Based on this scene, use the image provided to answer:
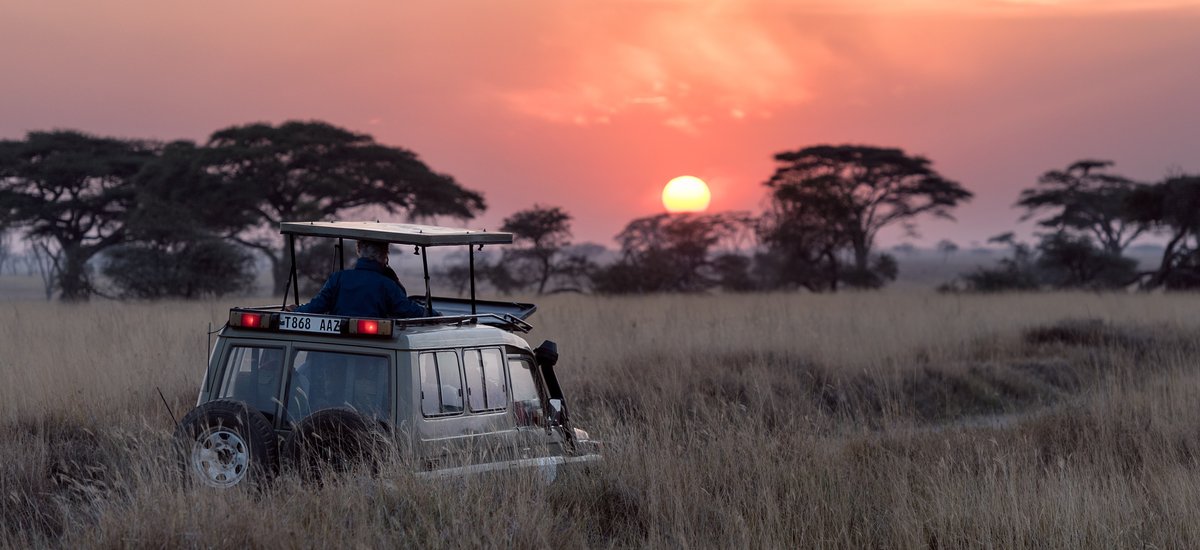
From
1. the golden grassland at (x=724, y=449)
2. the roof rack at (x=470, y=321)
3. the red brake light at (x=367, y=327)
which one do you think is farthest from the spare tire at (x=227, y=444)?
the roof rack at (x=470, y=321)

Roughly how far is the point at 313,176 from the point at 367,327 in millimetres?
30614

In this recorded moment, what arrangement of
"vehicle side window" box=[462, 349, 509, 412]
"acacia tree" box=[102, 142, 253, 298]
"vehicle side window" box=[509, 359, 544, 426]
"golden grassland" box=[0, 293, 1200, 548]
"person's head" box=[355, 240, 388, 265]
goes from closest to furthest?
"golden grassland" box=[0, 293, 1200, 548], "vehicle side window" box=[462, 349, 509, 412], "vehicle side window" box=[509, 359, 544, 426], "person's head" box=[355, 240, 388, 265], "acacia tree" box=[102, 142, 253, 298]

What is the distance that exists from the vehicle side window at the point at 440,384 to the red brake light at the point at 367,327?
0.31 m

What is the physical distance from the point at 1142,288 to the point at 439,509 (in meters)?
33.0

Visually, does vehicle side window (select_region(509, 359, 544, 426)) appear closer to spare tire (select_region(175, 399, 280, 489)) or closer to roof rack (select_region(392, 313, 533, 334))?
roof rack (select_region(392, 313, 533, 334))

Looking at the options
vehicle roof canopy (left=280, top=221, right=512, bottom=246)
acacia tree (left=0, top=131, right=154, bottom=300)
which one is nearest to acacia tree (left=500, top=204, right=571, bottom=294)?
acacia tree (left=0, top=131, right=154, bottom=300)

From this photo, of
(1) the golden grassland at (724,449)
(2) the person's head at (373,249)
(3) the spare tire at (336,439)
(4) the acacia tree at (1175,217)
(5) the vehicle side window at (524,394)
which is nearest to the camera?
(1) the golden grassland at (724,449)

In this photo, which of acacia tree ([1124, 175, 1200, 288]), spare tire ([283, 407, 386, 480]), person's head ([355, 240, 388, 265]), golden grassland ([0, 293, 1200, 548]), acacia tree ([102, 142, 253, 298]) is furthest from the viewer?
acacia tree ([1124, 175, 1200, 288])

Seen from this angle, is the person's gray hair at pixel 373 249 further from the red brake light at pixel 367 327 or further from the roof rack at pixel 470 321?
the red brake light at pixel 367 327

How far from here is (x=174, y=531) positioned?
554cm

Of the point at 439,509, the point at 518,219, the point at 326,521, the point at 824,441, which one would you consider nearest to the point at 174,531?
the point at 326,521

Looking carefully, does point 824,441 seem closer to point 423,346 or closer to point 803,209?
point 423,346

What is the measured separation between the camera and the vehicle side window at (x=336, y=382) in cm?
637

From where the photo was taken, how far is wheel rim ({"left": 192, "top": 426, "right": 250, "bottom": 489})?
20.6 feet
